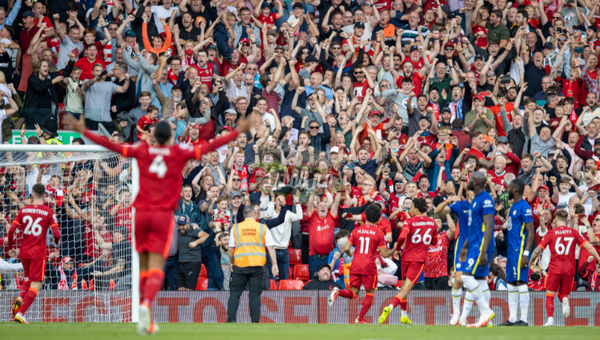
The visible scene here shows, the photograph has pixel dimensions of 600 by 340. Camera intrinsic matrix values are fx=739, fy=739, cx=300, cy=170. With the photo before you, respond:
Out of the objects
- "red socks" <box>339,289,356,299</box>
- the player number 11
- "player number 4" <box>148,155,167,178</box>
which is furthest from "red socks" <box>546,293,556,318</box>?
"player number 4" <box>148,155,167,178</box>

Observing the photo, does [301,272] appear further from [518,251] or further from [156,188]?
[156,188]

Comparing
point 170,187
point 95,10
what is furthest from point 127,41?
point 170,187

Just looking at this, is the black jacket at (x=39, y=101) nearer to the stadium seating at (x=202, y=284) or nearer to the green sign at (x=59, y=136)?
the green sign at (x=59, y=136)

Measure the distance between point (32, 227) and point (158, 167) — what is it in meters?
5.36

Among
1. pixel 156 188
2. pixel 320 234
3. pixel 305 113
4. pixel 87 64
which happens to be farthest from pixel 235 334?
pixel 87 64

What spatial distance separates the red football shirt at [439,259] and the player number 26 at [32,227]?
25.2 feet

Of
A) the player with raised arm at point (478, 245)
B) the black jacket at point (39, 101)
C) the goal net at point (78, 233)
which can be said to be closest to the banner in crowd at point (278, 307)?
the goal net at point (78, 233)

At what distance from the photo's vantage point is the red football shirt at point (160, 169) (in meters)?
7.46

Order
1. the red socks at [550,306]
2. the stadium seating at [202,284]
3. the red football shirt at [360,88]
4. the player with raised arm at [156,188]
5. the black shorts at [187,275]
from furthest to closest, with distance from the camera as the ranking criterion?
the red football shirt at [360,88]
the stadium seating at [202,284]
the black shorts at [187,275]
the red socks at [550,306]
the player with raised arm at [156,188]

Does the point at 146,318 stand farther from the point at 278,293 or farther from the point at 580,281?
the point at 580,281

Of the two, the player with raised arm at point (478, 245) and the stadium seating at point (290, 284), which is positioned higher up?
the player with raised arm at point (478, 245)

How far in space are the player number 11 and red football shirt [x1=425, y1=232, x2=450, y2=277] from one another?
2.63m

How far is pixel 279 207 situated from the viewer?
51.2 feet

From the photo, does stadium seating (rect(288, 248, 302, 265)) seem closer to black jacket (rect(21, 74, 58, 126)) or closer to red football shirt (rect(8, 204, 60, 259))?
red football shirt (rect(8, 204, 60, 259))
